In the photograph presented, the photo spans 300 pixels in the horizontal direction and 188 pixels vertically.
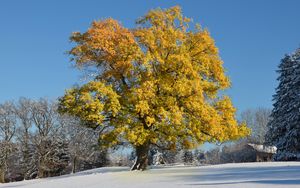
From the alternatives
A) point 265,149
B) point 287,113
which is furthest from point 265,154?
point 287,113

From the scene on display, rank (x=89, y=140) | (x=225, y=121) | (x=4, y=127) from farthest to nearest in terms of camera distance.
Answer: (x=89, y=140) → (x=4, y=127) → (x=225, y=121)

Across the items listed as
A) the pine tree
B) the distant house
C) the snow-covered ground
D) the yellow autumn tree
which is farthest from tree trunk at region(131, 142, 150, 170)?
the distant house

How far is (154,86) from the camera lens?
21781 mm

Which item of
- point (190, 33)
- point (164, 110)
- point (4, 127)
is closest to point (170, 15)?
point (190, 33)

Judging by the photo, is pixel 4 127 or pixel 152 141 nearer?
pixel 152 141

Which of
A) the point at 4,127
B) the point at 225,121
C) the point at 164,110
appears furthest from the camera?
the point at 4,127

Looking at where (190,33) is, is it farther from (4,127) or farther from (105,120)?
(4,127)

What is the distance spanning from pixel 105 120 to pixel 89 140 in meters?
35.4

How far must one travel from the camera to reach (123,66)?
22.3m

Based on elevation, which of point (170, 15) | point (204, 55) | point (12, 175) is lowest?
point (12, 175)

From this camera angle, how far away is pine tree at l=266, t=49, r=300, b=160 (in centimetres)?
3788

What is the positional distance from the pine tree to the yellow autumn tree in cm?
1583

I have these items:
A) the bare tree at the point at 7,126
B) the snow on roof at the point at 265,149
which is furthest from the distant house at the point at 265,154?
the bare tree at the point at 7,126

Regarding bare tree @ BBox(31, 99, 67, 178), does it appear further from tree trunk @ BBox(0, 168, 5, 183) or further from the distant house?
the distant house
